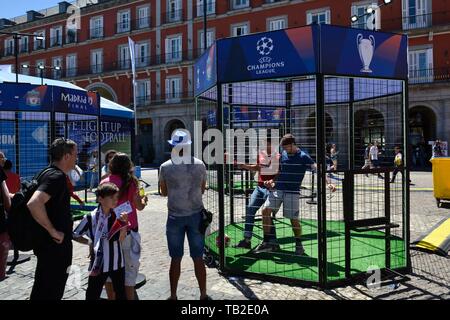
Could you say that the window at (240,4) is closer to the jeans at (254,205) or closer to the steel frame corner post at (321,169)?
the jeans at (254,205)

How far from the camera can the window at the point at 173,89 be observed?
38375 millimetres

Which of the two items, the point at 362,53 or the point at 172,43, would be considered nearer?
the point at 362,53

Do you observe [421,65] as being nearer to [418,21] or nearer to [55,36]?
[418,21]

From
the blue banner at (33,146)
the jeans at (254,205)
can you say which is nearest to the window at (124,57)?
the blue banner at (33,146)

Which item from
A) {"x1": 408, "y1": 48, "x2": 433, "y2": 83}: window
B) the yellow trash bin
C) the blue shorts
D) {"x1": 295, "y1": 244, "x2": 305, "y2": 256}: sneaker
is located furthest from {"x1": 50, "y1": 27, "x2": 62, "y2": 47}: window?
the blue shorts

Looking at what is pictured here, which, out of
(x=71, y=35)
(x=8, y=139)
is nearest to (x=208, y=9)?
(x=71, y=35)

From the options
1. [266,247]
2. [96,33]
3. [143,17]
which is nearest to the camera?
[266,247]

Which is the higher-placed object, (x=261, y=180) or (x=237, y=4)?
(x=237, y=4)

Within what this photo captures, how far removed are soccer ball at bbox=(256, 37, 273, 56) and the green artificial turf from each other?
271cm

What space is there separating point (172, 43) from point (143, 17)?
14.2 feet

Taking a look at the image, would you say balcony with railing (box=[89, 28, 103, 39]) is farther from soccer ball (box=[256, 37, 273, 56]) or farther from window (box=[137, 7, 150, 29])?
soccer ball (box=[256, 37, 273, 56])

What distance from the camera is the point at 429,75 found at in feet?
91.5

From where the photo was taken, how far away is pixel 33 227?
349cm
